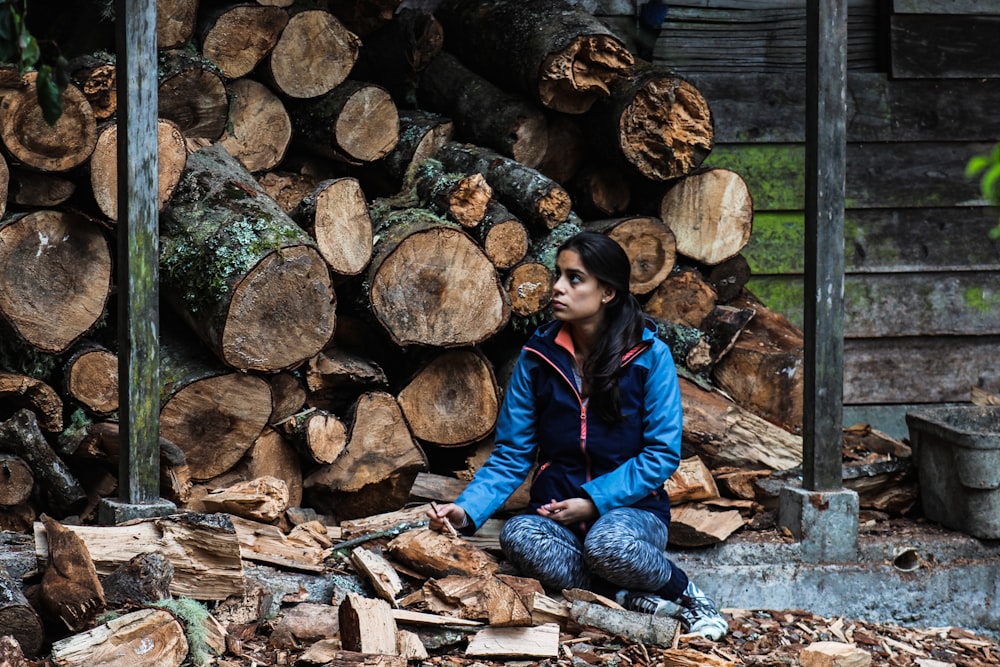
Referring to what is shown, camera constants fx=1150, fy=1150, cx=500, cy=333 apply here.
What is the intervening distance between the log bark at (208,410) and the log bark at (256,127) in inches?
36.9

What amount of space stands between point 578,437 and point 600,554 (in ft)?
1.41

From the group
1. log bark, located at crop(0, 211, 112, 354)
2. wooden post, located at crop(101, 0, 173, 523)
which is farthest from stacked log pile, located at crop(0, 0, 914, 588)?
wooden post, located at crop(101, 0, 173, 523)

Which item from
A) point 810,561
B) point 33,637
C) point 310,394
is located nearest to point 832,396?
point 810,561

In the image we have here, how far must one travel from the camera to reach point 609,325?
152 inches

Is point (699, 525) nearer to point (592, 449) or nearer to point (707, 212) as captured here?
point (592, 449)

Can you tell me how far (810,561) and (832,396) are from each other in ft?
1.98

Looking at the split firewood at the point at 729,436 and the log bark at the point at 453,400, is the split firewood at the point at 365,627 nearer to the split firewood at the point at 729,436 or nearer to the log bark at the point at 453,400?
the log bark at the point at 453,400

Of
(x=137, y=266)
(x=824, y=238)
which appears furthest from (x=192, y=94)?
(x=824, y=238)

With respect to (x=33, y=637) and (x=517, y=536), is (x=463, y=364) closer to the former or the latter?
(x=517, y=536)

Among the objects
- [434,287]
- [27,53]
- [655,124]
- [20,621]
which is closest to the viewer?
[27,53]

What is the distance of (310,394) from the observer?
435 centimetres

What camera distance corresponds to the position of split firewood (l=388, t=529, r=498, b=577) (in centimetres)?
362

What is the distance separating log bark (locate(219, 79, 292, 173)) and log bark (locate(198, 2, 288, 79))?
0.09 meters

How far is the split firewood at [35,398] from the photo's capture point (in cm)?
382
